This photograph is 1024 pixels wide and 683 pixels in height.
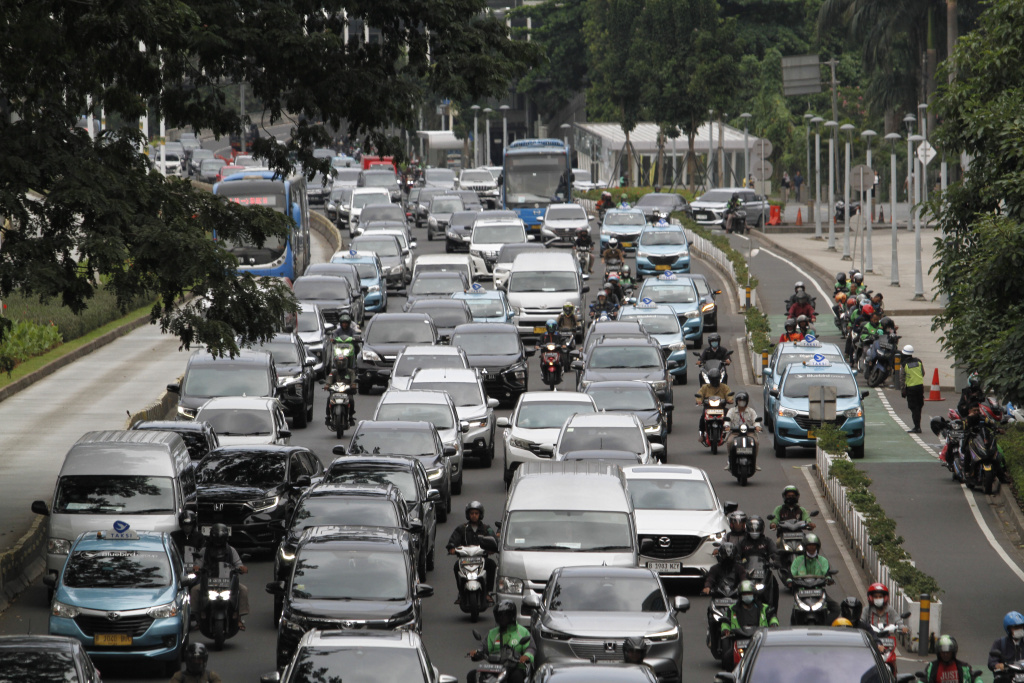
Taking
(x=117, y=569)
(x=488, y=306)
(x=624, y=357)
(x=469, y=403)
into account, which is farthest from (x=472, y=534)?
(x=488, y=306)

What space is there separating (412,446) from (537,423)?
11.3 feet

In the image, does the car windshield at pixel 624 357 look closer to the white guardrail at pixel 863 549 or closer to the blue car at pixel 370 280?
the white guardrail at pixel 863 549

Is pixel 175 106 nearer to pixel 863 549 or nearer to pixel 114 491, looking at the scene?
pixel 114 491

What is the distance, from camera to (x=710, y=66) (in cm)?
8244

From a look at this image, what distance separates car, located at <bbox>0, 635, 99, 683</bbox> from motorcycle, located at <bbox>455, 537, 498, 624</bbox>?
19.7 ft

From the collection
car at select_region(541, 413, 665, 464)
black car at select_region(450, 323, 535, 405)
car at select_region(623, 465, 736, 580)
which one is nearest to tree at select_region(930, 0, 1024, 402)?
car at select_region(623, 465, 736, 580)

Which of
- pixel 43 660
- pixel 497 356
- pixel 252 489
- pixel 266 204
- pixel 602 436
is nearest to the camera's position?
pixel 43 660

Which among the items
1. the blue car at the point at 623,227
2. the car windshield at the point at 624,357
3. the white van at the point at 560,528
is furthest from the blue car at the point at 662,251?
the white van at the point at 560,528

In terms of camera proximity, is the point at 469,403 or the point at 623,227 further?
the point at 623,227

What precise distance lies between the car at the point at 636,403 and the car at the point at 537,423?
2.84 feet

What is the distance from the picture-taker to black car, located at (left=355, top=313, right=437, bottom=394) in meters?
35.6

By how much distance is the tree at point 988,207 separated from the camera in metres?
20.0

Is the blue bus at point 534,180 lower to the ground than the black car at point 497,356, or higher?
higher

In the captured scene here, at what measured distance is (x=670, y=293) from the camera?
4203 cm
